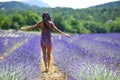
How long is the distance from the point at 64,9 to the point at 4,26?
56.1 metres

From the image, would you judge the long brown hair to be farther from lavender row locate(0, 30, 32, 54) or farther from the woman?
lavender row locate(0, 30, 32, 54)

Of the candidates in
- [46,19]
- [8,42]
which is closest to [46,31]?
[46,19]

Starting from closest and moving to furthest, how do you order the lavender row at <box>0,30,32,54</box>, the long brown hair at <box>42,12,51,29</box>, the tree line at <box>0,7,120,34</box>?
the long brown hair at <box>42,12,51,29</box> → the lavender row at <box>0,30,32,54</box> → the tree line at <box>0,7,120,34</box>

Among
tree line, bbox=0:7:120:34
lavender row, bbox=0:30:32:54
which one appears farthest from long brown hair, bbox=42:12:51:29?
tree line, bbox=0:7:120:34

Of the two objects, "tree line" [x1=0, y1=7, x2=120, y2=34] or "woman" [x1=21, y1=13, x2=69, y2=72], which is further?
"tree line" [x1=0, y1=7, x2=120, y2=34]

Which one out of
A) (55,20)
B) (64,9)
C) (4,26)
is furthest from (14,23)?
(64,9)

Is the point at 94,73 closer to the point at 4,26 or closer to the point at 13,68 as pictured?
the point at 13,68

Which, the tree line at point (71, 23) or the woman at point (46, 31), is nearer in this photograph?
the woman at point (46, 31)

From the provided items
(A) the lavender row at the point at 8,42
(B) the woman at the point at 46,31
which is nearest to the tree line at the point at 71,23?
(A) the lavender row at the point at 8,42

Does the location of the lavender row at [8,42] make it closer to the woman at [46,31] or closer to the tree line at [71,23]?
the woman at [46,31]

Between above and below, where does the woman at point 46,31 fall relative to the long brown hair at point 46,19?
below

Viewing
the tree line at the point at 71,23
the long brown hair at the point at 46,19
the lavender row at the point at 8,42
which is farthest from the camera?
the tree line at the point at 71,23

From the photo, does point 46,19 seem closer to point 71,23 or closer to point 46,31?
point 46,31

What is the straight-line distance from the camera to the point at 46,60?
27.9 ft
